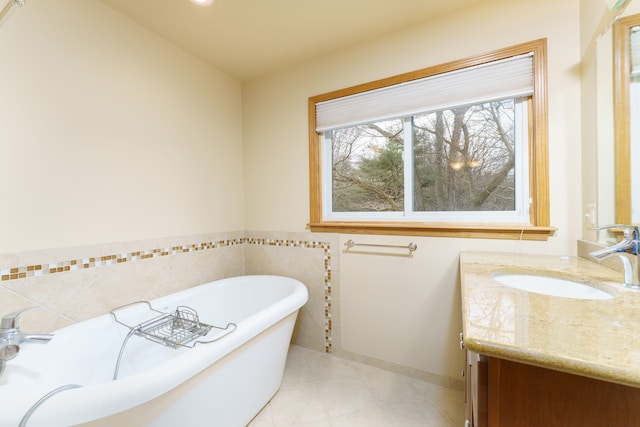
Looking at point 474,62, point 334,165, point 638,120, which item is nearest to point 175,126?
point 334,165

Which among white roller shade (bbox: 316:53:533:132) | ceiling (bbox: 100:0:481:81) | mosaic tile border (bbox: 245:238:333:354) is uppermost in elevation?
ceiling (bbox: 100:0:481:81)

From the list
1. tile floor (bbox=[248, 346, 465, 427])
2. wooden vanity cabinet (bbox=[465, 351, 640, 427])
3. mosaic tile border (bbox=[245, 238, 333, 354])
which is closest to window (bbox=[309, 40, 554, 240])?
mosaic tile border (bbox=[245, 238, 333, 354])

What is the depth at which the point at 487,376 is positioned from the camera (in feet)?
2.10

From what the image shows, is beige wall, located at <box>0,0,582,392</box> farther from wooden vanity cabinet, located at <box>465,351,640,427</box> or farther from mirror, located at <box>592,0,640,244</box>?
wooden vanity cabinet, located at <box>465,351,640,427</box>

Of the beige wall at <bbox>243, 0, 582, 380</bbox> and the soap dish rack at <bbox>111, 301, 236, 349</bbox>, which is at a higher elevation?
the beige wall at <bbox>243, 0, 582, 380</bbox>

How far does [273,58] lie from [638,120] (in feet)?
7.04

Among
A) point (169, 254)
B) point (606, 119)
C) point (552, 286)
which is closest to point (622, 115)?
point (606, 119)

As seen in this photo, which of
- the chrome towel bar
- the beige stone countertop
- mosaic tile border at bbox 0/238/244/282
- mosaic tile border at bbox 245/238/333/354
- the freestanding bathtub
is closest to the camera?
the beige stone countertop

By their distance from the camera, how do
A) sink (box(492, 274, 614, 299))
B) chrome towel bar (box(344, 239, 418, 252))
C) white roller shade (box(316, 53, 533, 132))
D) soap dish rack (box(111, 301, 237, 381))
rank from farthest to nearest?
chrome towel bar (box(344, 239, 418, 252)), white roller shade (box(316, 53, 533, 132)), soap dish rack (box(111, 301, 237, 381)), sink (box(492, 274, 614, 299))

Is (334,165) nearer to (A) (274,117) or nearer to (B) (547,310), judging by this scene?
(A) (274,117)

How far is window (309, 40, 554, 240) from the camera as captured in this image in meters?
1.52

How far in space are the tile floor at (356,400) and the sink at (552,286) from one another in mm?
868

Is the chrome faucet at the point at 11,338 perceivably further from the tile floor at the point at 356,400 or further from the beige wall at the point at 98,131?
the tile floor at the point at 356,400

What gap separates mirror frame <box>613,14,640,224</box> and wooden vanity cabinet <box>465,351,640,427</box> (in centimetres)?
90
